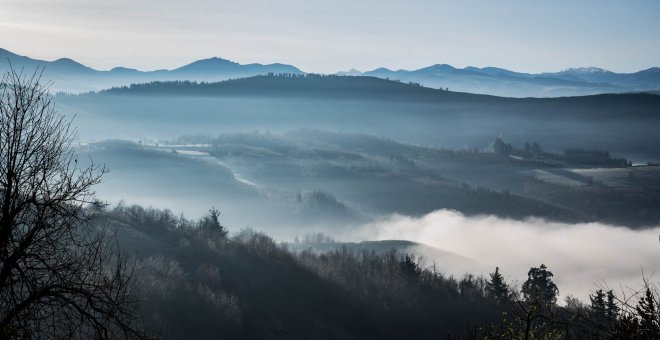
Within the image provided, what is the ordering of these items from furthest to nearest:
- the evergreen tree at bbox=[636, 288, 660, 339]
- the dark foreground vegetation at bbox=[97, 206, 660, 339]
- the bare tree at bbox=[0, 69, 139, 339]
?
1. the dark foreground vegetation at bbox=[97, 206, 660, 339]
2. the evergreen tree at bbox=[636, 288, 660, 339]
3. the bare tree at bbox=[0, 69, 139, 339]

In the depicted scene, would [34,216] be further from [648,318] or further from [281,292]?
[281,292]

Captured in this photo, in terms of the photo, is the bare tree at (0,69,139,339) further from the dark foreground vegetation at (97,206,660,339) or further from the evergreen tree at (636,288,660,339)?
the dark foreground vegetation at (97,206,660,339)

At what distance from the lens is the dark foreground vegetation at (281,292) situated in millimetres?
98000

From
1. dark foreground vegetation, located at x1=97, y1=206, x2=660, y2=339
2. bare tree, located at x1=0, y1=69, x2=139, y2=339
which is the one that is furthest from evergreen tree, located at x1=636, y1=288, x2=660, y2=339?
dark foreground vegetation, located at x1=97, y1=206, x2=660, y2=339

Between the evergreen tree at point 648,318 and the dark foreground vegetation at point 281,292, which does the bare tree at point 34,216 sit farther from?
the dark foreground vegetation at point 281,292

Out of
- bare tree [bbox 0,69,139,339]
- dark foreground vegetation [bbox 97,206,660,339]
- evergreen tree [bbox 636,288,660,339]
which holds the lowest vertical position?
dark foreground vegetation [bbox 97,206,660,339]

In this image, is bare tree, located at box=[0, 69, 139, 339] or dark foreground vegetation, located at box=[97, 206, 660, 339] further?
dark foreground vegetation, located at box=[97, 206, 660, 339]

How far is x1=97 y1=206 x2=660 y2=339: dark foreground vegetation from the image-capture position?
322ft

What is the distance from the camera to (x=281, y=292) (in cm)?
12125

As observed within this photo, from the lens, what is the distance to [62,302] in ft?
58.2

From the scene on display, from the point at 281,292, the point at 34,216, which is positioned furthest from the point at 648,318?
the point at 281,292

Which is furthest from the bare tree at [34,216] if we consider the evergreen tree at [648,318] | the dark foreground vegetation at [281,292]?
the dark foreground vegetation at [281,292]

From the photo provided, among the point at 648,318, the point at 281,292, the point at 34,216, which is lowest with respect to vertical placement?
the point at 281,292

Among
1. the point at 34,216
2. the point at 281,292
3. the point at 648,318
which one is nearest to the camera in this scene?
the point at 648,318
